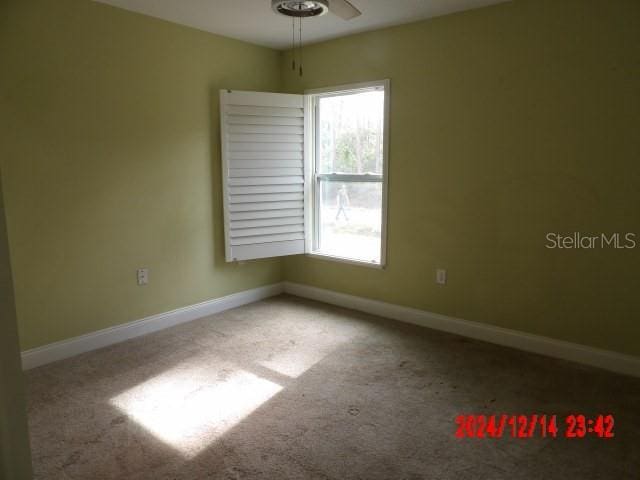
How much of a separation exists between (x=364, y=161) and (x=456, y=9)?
1324mm

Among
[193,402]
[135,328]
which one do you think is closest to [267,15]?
[135,328]

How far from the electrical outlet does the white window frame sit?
1.48 meters

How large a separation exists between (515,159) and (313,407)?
2088mm

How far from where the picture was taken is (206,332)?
350 cm

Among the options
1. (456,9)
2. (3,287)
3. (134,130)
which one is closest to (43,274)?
(134,130)

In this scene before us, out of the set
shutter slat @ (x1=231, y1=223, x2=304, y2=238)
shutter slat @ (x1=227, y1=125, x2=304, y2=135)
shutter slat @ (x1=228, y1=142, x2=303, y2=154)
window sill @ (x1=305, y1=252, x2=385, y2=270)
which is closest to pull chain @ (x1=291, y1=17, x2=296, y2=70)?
shutter slat @ (x1=227, y1=125, x2=304, y2=135)

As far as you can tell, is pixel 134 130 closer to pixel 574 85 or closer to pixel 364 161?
pixel 364 161

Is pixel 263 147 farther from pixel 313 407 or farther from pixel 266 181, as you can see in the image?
pixel 313 407

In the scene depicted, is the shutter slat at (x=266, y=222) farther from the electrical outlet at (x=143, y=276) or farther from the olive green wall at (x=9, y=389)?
the olive green wall at (x=9, y=389)

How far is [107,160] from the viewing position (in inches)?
122

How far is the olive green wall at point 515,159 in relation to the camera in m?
2.68

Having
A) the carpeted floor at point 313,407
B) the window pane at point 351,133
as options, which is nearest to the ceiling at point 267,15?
the window pane at point 351,133

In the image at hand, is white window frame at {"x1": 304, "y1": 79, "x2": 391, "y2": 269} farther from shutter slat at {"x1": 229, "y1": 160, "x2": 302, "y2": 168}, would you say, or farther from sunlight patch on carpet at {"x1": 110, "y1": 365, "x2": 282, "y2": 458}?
sunlight patch on carpet at {"x1": 110, "y1": 365, "x2": 282, "y2": 458}
